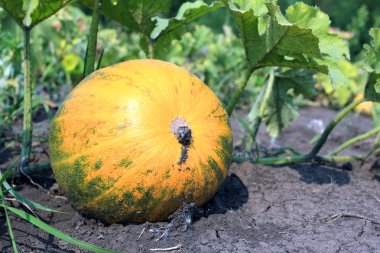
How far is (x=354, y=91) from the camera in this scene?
19.4 ft

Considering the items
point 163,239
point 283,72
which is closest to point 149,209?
point 163,239

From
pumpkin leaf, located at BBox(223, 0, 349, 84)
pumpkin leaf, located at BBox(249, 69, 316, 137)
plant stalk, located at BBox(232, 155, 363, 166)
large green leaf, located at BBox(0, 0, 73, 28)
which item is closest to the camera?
pumpkin leaf, located at BBox(223, 0, 349, 84)

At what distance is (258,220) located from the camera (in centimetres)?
256

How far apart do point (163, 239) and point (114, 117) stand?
0.53 m

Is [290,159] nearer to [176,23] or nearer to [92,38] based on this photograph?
[176,23]

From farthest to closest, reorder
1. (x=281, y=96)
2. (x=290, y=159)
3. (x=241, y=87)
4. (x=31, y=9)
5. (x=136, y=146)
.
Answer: (x=281, y=96)
(x=290, y=159)
(x=241, y=87)
(x=31, y=9)
(x=136, y=146)

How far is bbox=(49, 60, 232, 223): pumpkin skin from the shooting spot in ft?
7.39

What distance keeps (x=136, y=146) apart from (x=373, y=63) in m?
1.41

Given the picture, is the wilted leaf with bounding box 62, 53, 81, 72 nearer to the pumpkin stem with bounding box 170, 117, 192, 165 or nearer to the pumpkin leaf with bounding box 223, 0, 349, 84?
the pumpkin leaf with bounding box 223, 0, 349, 84

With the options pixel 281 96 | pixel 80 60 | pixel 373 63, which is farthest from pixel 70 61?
pixel 373 63

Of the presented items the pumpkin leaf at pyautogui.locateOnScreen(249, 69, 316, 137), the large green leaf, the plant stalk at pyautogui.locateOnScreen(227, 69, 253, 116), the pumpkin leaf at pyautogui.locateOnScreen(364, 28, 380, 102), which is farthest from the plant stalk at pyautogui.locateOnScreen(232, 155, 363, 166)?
the large green leaf

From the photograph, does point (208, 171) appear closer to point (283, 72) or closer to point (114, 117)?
point (114, 117)

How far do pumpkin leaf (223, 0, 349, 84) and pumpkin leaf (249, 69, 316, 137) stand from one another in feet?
2.01

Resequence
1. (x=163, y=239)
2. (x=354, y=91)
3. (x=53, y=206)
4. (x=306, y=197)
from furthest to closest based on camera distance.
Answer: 1. (x=354, y=91)
2. (x=306, y=197)
3. (x=53, y=206)
4. (x=163, y=239)
